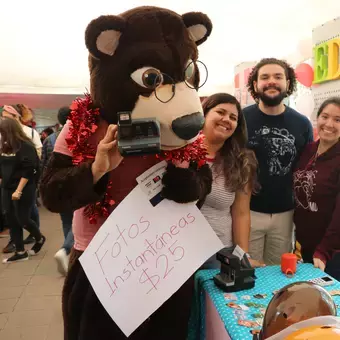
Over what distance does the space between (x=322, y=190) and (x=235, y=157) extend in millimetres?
431

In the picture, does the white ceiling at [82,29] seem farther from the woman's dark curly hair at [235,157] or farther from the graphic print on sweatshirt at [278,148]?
the woman's dark curly hair at [235,157]

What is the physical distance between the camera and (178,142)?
835mm

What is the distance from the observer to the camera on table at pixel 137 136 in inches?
29.5

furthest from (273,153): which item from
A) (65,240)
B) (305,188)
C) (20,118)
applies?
(20,118)

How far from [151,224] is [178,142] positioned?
22 cm

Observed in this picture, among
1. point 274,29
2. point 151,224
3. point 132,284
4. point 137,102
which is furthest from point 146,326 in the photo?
point 274,29

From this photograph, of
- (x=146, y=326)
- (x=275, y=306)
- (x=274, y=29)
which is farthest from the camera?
(x=274, y=29)

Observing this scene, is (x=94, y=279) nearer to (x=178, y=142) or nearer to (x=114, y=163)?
(x=114, y=163)

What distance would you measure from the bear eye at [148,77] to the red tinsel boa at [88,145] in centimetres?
13

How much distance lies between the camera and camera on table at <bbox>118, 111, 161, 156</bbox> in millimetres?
749

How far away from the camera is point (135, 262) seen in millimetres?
868

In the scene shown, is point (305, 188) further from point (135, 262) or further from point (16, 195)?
point (16, 195)

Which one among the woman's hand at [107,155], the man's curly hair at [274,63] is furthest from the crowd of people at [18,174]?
the woman's hand at [107,155]

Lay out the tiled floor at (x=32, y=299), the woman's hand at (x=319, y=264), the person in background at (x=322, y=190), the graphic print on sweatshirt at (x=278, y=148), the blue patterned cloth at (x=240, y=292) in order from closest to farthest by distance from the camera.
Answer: the blue patterned cloth at (x=240, y=292)
the woman's hand at (x=319, y=264)
the person in background at (x=322, y=190)
the graphic print on sweatshirt at (x=278, y=148)
the tiled floor at (x=32, y=299)
